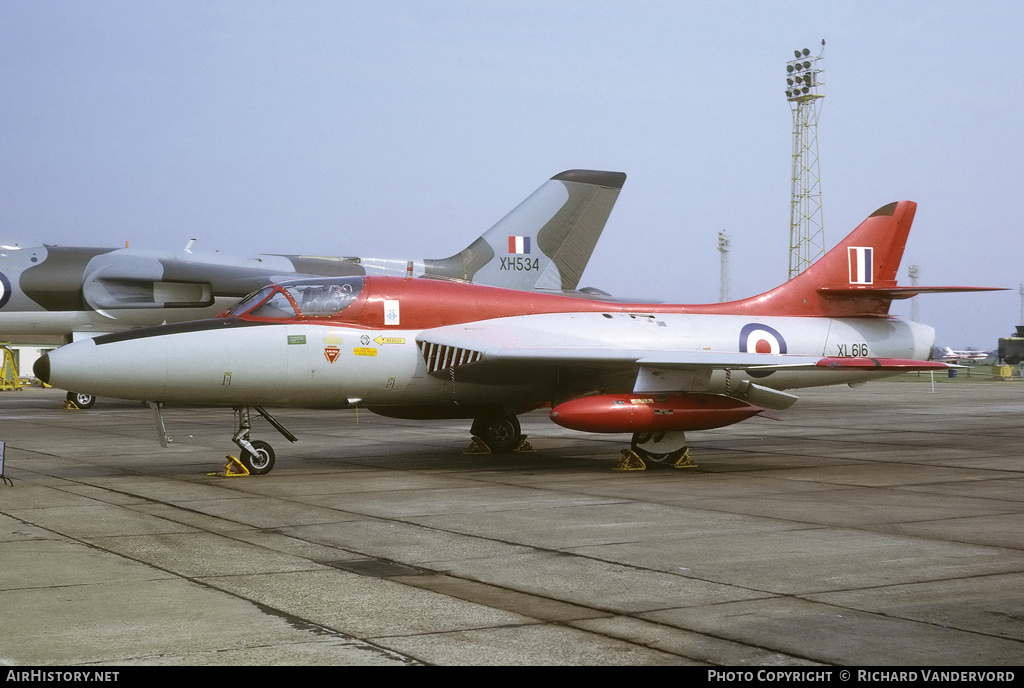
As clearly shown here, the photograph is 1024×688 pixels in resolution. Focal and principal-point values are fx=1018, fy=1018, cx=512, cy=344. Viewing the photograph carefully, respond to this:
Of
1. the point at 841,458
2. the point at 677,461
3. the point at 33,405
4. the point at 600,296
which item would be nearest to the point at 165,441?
the point at 677,461

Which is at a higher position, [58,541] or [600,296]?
[600,296]

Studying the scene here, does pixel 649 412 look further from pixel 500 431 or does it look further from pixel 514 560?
pixel 514 560

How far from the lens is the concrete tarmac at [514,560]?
16.5 ft

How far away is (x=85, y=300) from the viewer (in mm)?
26516

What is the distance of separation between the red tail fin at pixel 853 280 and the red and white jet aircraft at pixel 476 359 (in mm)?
184

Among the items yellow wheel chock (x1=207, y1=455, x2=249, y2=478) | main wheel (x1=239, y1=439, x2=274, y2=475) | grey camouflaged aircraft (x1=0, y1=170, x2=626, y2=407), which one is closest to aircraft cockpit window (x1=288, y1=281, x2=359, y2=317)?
main wheel (x1=239, y1=439, x2=274, y2=475)

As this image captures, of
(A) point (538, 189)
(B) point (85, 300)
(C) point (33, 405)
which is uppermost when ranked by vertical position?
(A) point (538, 189)

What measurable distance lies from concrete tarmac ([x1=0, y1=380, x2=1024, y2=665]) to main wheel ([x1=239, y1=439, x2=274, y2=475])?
0.28 metres

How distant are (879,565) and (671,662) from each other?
287cm

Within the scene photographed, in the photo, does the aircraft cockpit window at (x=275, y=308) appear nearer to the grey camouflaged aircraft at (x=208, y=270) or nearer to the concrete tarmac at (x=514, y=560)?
the concrete tarmac at (x=514, y=560)

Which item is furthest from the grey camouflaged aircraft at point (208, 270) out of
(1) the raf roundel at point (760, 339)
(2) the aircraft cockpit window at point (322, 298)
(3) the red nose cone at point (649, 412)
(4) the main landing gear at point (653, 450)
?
(2) the aircraft cockpit window at point (322, 298)
